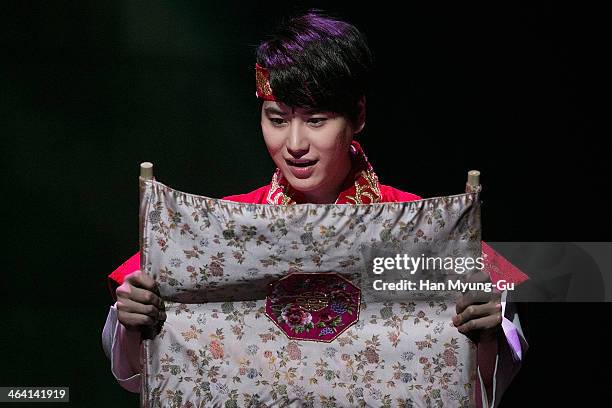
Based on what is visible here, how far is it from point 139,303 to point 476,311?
0.64m

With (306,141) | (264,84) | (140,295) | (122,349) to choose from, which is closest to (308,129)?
(306,141)

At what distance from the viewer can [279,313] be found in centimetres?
218

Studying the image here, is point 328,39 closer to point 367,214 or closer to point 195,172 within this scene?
point 367,214

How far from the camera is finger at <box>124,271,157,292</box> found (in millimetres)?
2145

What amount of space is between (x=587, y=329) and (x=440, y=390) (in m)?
1.04

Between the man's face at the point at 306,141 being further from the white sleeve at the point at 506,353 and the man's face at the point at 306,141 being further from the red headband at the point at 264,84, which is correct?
the white sleeve at the point at 506,353

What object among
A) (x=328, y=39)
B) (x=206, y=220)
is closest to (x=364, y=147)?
(x=328, y=39)

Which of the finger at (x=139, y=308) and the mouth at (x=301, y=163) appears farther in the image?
the mouth at (x=301, y=163)

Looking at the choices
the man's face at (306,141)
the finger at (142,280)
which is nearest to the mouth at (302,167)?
the man's face at (306,141)

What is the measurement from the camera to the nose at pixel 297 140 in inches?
89.0

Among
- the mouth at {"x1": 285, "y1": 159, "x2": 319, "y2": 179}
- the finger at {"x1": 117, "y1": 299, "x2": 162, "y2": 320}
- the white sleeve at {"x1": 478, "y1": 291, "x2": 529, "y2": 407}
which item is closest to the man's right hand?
the finger at {"x1": 117, "y1": 299, "x2": 162, "y2": 320}

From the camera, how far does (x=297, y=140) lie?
2262 mm

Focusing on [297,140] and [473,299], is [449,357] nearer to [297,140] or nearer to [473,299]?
[473,299]

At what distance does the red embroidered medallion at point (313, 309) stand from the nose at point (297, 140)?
28 cm
